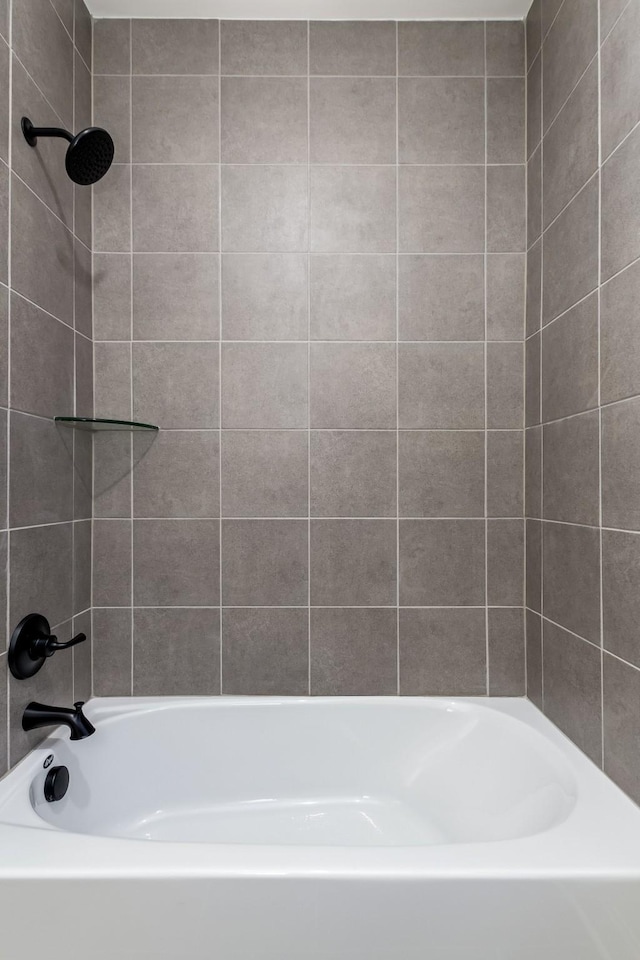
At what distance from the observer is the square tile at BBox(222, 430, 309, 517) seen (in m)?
1.81

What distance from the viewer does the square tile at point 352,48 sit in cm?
179

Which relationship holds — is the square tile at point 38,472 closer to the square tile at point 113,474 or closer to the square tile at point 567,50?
the square tile at point 113,474

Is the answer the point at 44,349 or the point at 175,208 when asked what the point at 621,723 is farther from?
the point at 175,208

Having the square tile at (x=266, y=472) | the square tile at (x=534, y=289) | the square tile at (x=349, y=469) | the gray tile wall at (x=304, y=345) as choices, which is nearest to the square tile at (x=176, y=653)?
the gray tile wall at (x=304, y=345)

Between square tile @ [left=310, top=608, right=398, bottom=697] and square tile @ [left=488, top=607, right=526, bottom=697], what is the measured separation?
1.00ft

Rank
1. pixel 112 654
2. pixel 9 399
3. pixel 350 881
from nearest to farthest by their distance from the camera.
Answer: pixel 350 881 → pixel 9 399 → pixel 112 654

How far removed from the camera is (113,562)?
1.82 metres

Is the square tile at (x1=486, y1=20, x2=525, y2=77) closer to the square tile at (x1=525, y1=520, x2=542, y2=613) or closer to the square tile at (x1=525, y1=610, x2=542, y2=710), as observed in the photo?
the square tile at (x1=525, y1=520, x2=542, y2=613)

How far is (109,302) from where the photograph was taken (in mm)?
1812

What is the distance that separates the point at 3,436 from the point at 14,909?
0.89 m

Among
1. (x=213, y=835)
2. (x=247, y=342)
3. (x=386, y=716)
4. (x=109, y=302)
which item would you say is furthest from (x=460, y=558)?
(x=109, y=302)

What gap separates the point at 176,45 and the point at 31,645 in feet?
5.84

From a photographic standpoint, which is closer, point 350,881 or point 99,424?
point 350,881

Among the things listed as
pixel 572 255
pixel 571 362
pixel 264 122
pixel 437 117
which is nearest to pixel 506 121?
pixel 437 117
